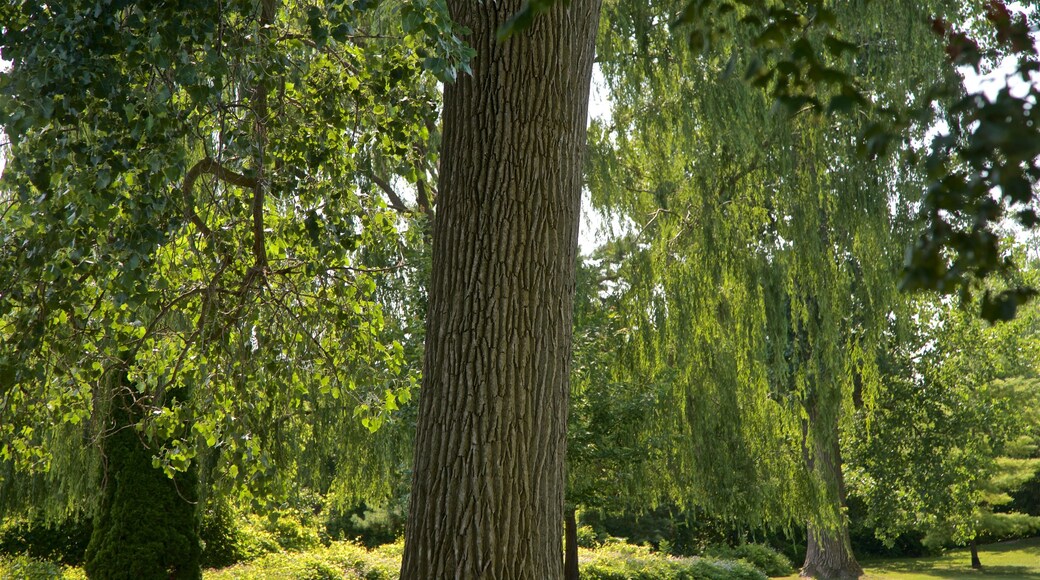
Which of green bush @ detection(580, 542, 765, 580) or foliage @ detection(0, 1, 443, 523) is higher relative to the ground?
foliage @ detection(0, 1, 443, 523)

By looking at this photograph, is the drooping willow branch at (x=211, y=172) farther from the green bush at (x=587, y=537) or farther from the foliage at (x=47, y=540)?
the green bush at (x=587, y=537)

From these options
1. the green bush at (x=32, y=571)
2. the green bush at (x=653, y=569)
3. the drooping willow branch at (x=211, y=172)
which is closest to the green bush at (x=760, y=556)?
the green bush at (x=653, y=569)

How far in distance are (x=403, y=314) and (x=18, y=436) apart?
18.3 feet

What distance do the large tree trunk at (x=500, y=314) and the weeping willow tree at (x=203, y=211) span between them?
366 mm

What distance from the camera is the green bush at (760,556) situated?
755 inches

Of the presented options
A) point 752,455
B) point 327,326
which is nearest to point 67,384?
Result: point 327,326

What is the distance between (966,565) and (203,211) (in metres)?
22.4

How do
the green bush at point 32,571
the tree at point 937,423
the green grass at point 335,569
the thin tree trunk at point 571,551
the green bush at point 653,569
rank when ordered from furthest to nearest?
the tree at point 937,423 < the green bush at point 653,569 < the thin tree trunk at point 571,551 < the green grass at point 335,569 < the green bush at point 32,571

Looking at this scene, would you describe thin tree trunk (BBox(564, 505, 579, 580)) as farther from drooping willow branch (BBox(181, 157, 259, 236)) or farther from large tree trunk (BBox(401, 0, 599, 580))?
large tree trunk (BBox(401, 0, 599, 580))

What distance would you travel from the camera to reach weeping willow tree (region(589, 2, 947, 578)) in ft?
27.8

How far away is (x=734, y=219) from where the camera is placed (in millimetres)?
8867

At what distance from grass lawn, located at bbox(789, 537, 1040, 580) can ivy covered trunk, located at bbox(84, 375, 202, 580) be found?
12823 mm

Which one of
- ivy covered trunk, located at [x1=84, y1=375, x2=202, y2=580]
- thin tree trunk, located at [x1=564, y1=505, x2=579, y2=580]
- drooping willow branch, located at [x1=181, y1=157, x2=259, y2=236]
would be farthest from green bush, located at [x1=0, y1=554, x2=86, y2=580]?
drooping willow branch, located at [x1=181, y1=157, x2=259, y2=236]

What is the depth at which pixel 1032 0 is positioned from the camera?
7816 mm
